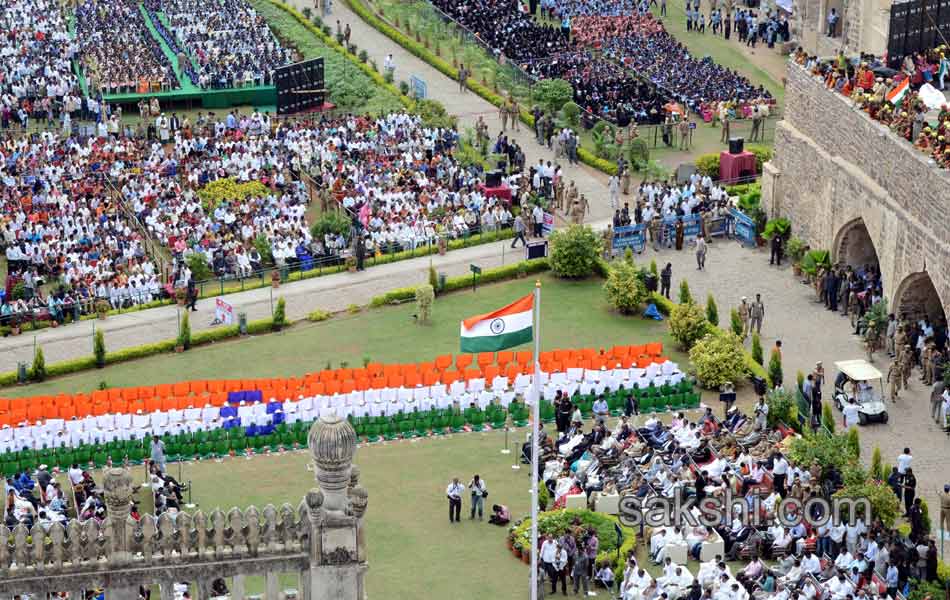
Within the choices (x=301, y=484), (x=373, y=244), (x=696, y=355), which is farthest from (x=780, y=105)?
(x=301, y=484)

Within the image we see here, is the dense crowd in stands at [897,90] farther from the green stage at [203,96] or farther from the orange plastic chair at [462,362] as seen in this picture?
the green stage at [203,96]

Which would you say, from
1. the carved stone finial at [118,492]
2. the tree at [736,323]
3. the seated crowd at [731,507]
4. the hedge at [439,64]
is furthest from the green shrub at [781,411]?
the carved stone finial at [118,492]

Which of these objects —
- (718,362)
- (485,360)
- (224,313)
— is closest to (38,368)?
(224,313)

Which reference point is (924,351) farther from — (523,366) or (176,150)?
(176,150)

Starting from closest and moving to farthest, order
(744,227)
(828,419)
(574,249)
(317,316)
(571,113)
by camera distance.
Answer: (828,419), (317,316), (574,249), (744,227), (571,113)

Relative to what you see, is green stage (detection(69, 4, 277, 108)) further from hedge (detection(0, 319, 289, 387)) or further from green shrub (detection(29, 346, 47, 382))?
green shrub (detection(29, 346, 47, 382))

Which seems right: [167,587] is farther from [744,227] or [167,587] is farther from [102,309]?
[744,227]

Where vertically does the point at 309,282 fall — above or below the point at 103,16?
below
